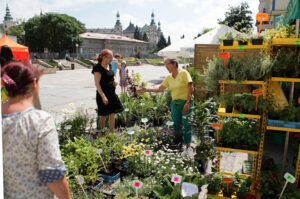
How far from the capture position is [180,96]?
12.2 ft

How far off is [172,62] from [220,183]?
6.10 feet

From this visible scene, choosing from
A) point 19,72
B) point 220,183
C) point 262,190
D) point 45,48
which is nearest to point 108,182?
point 220,183

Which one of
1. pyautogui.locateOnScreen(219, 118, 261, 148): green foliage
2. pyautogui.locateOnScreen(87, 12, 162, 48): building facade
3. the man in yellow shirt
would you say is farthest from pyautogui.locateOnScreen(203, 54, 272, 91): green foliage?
pyautogui.locateOnScreen(87, 12, 162, 48): building facade

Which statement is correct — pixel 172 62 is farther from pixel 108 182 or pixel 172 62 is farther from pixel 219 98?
pixel 108 182

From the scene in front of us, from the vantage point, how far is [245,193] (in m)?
2.49

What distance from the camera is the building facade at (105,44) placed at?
58.1 metres

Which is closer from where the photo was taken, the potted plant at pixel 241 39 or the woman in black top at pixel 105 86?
the potted plant at pixel 241 39

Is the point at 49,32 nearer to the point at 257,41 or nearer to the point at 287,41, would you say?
the point at 257,41

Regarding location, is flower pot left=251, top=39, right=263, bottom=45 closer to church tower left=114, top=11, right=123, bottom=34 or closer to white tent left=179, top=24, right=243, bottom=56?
white tent left=179, top=24, right=243, bottom=56

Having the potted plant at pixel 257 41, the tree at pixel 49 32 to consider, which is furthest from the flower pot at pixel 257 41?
the tree at pixel 49 32

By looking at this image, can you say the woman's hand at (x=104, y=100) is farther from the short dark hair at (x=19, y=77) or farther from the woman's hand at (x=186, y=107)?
the short dark hair at (x=19, y=77)

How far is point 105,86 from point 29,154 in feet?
9.21

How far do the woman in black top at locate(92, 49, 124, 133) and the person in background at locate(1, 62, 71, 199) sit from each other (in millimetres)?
2521

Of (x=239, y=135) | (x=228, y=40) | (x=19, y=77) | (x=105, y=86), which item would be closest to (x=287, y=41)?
(x=228, y=40)
